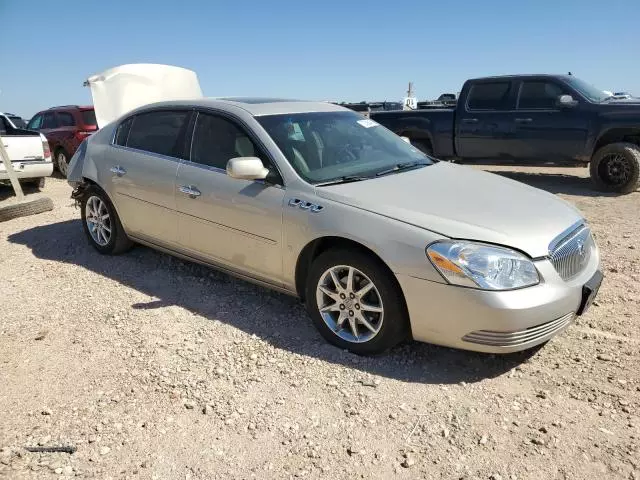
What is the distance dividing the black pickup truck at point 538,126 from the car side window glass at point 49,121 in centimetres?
770

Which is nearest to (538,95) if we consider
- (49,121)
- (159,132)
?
(159,132)

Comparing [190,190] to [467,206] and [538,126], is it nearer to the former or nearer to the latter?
[467,206]

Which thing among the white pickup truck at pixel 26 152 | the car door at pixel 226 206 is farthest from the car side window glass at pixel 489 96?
the white pickup truck at pixel 26 152

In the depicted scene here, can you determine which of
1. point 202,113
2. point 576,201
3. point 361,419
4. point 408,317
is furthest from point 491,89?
point 361,419

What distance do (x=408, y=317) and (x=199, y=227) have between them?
6.25 ft

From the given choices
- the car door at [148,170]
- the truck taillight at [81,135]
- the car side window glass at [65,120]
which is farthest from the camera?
the car side window glass at [65,120]

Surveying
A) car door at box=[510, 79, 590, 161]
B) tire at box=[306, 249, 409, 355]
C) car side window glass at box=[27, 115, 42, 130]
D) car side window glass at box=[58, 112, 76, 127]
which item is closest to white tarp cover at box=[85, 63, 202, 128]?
car side window glass at box=[58, 112, 76, 127]

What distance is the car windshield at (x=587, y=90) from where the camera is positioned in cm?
866

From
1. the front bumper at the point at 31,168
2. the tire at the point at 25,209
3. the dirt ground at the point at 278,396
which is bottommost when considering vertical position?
the dirt ground at the point at 278,396

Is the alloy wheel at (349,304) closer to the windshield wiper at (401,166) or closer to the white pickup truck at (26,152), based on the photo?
the windshield wiper at (401,166)

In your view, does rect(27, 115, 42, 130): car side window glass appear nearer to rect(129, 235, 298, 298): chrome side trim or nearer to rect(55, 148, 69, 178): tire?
rect(55, 148, 69, 178): tire

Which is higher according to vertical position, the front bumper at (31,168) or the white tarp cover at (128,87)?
the white tarp cover at (128,87)

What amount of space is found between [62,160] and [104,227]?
24.3 feet

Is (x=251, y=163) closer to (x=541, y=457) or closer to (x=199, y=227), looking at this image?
(x=199, y=227)
